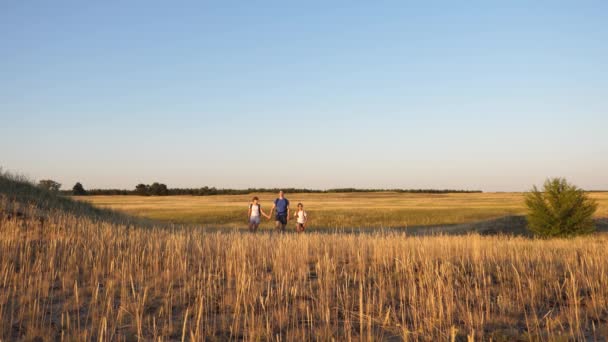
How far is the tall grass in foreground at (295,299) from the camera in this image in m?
6.24

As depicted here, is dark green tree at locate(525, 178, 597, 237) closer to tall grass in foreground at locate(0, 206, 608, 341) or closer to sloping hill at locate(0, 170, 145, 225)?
tall grass in foreground at locate(0, 206, 608, 341)

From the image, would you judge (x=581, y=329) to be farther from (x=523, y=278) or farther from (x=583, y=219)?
(x=583, y=219)

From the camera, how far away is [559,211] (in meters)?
27.7

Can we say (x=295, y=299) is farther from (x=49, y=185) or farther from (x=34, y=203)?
(x=49, y=185)

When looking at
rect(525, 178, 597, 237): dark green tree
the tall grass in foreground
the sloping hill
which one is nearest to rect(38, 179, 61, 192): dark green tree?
the sloping hill

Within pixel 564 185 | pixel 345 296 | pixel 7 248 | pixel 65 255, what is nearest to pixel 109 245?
pixel 65 255

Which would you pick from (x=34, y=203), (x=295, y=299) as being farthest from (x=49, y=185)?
(x=295, y=299)

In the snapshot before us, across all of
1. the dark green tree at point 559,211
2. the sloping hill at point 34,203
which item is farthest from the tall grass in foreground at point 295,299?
the dark green tree at point 559,211

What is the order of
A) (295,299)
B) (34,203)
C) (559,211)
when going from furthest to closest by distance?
(559,211) → (34,203) → (295,299)

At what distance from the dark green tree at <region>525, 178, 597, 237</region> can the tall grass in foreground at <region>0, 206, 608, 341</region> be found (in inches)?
694

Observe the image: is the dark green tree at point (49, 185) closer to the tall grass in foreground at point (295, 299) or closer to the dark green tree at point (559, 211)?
the tall grass in foreground at point (295, 299)

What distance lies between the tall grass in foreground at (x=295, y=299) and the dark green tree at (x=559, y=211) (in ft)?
57.8

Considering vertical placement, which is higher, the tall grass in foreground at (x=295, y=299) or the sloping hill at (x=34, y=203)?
the sloping hill at (x=34, y=203)

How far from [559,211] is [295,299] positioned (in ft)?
80.3
